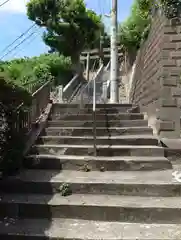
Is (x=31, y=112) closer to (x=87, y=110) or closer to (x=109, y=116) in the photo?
(x=87, y=110)

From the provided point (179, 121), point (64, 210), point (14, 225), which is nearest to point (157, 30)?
point (179, 121)

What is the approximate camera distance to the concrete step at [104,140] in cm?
617

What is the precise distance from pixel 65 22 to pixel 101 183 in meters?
19.4

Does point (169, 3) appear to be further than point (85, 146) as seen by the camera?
Yes

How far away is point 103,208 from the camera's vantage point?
4211 mm

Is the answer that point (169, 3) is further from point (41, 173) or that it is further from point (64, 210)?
point (64, 210)

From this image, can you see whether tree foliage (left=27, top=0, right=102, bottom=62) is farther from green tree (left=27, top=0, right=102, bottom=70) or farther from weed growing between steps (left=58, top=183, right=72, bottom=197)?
weed growing between steps (left=58, top=183, right=72, bottom=197)

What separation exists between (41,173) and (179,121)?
9.88 ft

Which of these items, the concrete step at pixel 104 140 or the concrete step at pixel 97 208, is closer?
the concrete step at pixel 97 208

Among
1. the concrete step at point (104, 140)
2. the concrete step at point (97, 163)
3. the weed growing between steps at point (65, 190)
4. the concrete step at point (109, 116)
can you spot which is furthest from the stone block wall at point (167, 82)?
the weed growing between steps at point (65, 190)

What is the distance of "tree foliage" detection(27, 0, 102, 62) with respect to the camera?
2200cm

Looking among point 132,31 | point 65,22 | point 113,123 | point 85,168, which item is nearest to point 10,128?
point 85,168

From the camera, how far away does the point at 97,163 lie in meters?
5.48

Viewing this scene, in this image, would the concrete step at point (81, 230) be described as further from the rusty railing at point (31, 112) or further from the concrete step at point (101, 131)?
the concrete step at point (101, 131)
